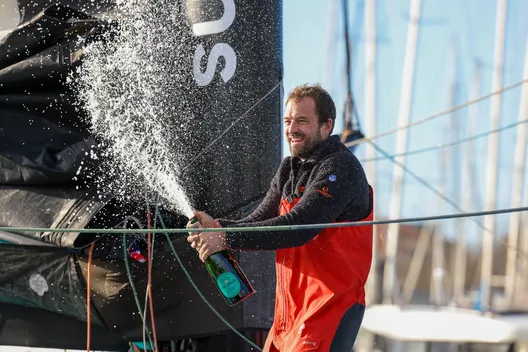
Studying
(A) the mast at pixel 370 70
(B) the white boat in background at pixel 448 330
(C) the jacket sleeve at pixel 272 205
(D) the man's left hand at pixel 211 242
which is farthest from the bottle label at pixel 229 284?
(A) the mast at pixel 370 70

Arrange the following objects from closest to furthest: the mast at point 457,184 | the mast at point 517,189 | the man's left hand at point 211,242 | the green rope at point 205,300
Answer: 1. the man's left hand at point 211,242
2. the green rope at point 205,300
3. the mast at point 517,189
4. the mast at point 457,184

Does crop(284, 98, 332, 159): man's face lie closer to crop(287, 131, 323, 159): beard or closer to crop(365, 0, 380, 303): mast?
crop(287, 131, 323, 159): beard

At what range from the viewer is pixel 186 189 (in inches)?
134

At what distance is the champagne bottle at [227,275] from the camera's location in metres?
2.82

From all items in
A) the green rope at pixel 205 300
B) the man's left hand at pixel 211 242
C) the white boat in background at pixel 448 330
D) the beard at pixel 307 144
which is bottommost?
the white boat in background at pixel 448 330

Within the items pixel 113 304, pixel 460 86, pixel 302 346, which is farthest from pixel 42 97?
pixel 460 86

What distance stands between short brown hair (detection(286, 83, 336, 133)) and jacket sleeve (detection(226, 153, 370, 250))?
15 centimetres

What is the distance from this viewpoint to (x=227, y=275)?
2.83 metres

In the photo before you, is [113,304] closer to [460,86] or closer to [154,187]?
[154,187]

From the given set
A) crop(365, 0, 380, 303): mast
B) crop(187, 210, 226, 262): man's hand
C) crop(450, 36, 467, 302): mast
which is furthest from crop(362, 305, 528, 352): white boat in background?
crop(187, 210, 226, 262): man's hand

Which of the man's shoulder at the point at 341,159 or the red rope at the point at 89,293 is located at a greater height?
the man's shoulder at the point at 341,159

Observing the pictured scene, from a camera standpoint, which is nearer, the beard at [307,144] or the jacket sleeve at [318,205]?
the jacket sleeve at [318,205]

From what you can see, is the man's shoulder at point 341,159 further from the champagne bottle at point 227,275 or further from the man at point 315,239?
the champagne bottle at point 227,275

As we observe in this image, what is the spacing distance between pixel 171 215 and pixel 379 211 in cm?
559
